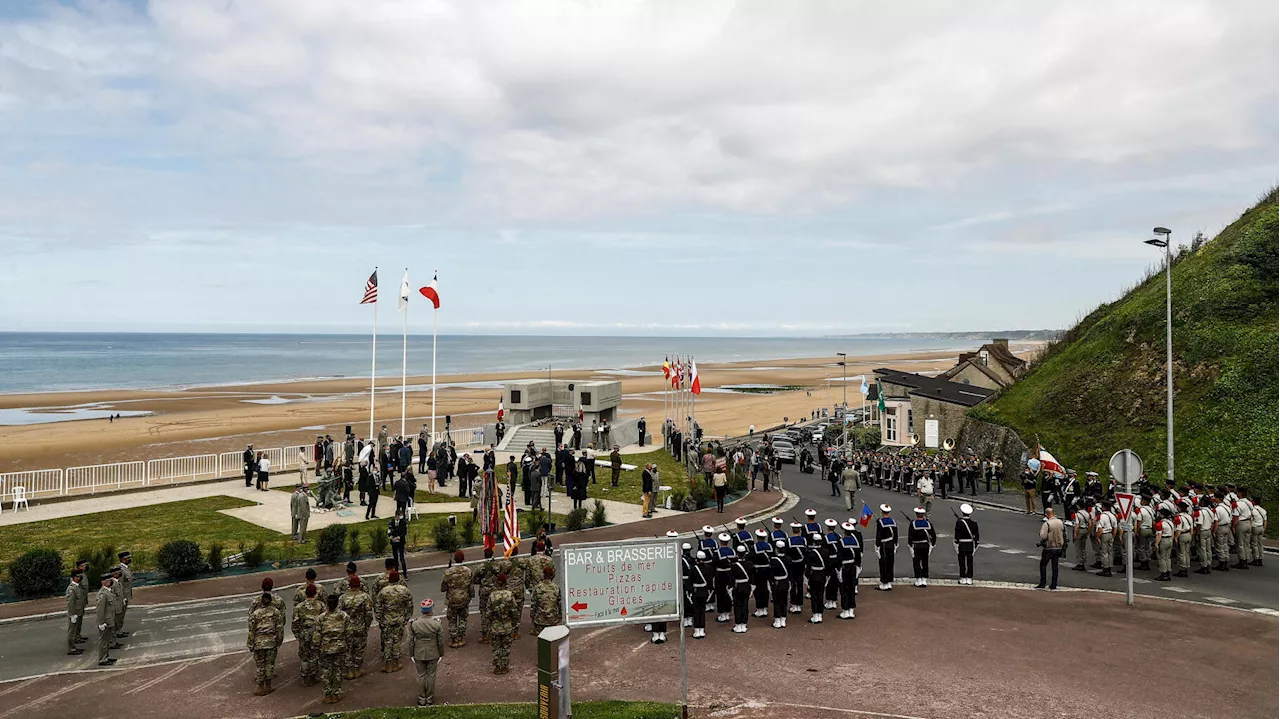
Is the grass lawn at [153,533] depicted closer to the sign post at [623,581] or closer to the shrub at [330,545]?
the shrub at [330,545]

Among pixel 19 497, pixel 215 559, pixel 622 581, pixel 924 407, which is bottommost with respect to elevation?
pixel 215 559

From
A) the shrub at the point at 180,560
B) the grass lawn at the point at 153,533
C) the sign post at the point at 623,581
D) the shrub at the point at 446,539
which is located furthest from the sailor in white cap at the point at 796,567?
the shrub at the point at 180,560

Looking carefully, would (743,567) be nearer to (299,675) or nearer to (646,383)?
(299,675)

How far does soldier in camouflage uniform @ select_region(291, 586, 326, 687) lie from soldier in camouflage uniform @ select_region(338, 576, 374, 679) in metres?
0.38

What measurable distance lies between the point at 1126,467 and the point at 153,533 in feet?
79.4

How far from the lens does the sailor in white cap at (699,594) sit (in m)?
13.3

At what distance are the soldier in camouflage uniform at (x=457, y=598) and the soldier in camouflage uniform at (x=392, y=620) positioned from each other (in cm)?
91

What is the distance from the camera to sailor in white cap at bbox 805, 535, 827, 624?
14156mm

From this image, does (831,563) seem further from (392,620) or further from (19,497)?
(19,497)

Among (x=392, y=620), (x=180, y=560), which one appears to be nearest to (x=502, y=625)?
(x=392, y=620)

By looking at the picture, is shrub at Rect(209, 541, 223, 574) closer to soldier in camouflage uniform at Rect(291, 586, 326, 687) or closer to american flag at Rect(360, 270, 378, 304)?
soldier in camouflage uniform at Rect(291, 586, 326, 687)

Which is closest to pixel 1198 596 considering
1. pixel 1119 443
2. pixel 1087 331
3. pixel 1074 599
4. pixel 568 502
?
pixel 1074 599

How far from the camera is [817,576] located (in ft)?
46.4

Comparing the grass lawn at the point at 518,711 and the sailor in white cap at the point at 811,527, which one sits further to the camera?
the sailor in white cap at the point at 811,527
